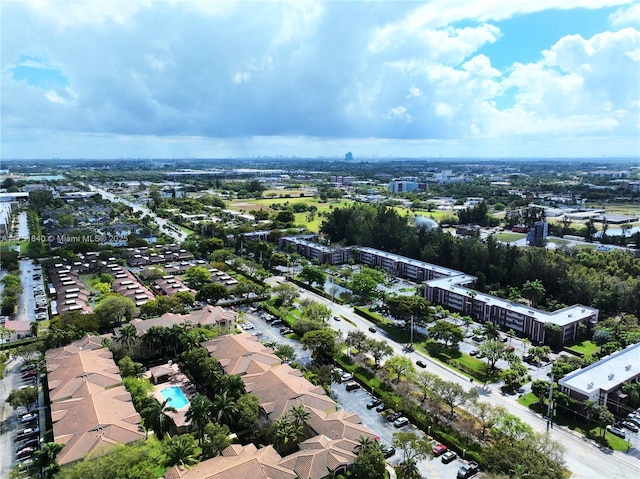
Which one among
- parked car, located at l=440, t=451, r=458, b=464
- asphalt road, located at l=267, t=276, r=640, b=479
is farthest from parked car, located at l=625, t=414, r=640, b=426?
parked car, located at l=440, t=451, r=458, b=464

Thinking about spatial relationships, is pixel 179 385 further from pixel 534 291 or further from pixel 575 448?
pixel 534 291

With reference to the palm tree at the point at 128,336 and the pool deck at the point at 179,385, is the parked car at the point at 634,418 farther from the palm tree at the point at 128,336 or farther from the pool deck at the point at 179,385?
the palm tree at the point at 128,336

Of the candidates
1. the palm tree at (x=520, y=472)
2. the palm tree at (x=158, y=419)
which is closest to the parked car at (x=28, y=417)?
the palm tree at (x=158, y=419)

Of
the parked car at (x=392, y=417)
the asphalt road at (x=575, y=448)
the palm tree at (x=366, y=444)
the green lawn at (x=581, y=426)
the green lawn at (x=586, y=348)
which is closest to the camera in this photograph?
the palm tree at (x=366, y=444)

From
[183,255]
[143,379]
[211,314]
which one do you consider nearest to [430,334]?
[211,314]

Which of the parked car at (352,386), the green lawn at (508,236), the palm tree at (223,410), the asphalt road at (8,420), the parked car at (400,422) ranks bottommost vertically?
the parked car at (400,422)

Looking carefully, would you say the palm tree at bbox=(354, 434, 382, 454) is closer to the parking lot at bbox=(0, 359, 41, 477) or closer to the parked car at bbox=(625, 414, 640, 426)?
the parked car at bbox=(625, 414, 640, 426)
